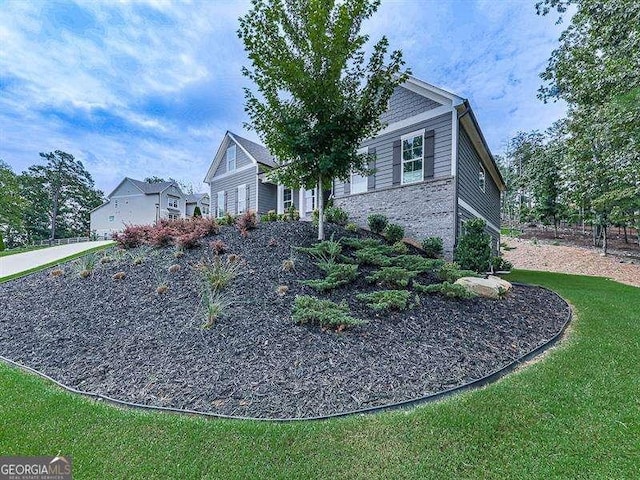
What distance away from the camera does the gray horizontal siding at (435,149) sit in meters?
8.95

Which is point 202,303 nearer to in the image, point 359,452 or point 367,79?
point 359,452

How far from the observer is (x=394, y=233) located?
923 cm

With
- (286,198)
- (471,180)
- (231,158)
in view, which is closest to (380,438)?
(471,180)

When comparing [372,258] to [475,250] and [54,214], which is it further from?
Result: [54,214]

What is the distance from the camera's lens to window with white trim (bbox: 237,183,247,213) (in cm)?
1684

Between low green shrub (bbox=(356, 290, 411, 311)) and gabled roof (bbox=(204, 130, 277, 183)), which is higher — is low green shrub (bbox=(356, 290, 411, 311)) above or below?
below

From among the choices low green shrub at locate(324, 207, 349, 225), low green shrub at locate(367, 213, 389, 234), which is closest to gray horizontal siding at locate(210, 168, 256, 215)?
low green shrub at locate(324, 207, 349, 225)

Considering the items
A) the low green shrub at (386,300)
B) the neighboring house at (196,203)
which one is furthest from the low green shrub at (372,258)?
the neighboring house at (196,203)

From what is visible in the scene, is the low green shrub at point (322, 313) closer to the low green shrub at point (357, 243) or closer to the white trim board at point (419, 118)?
the low green shrub at point (357, 243)

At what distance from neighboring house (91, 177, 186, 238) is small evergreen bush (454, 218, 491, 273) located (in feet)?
92.0

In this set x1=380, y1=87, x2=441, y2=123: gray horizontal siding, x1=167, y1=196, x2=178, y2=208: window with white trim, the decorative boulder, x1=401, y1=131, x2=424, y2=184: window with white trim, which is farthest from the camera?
x1=167, y1=196, x2=178, y2=208: window with white trim

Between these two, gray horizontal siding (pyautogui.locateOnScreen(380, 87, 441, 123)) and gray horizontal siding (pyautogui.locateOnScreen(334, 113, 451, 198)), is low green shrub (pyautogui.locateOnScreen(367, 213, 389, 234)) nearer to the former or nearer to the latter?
gray horizontal siding (pyautogui.locateOnScreen(334, 113, 451, 198))

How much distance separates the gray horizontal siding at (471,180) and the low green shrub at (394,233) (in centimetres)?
204

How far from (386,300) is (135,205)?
1272 inches
